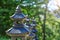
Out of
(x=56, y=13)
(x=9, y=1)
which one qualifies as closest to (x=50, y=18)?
(x=56, y=13)

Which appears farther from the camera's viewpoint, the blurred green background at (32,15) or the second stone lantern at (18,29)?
the blurred green background at (32,15)

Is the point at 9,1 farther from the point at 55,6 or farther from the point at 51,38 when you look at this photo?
the point at 55,6

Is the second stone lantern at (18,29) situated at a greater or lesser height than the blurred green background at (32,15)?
greater

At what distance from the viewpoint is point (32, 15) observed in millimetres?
19062

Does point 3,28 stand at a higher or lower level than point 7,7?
lower

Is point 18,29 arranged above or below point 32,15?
above

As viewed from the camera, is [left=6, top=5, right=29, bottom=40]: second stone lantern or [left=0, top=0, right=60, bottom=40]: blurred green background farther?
[left=0, top=0, right=60, bottom=40]: blurred green background

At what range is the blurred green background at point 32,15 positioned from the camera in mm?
15547

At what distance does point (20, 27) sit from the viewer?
6836mm

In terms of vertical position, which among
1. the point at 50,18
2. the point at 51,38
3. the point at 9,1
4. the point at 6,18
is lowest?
the point at 51,38

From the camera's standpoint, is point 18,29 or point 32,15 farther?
point 32,15

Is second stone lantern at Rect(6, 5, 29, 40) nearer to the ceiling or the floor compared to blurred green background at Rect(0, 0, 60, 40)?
nearer to the ceiling

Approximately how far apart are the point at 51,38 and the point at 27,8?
194 inches

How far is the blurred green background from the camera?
15547mm
